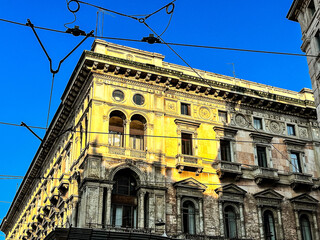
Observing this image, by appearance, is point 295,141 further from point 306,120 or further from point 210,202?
point 210,202

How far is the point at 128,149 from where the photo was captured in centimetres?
2581

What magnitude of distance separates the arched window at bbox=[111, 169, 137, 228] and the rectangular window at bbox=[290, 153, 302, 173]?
1142cm

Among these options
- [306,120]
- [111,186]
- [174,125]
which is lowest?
[111,186]

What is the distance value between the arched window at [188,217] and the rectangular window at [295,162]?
27.2 feet

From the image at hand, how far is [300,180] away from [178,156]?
8540 mm

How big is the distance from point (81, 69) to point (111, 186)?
25.6ft

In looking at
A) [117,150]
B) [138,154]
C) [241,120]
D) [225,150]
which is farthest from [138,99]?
[241,120]

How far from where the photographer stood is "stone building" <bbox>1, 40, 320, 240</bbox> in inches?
977

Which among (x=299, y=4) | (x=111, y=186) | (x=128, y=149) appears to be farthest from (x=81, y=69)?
(x=299, y=4)

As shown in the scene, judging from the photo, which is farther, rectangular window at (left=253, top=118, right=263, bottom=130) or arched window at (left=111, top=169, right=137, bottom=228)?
rectangular window at (left=253, top=118, right=263, bottom=130)

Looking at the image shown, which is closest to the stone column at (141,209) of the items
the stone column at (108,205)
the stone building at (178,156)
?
the stone building at (178,156)

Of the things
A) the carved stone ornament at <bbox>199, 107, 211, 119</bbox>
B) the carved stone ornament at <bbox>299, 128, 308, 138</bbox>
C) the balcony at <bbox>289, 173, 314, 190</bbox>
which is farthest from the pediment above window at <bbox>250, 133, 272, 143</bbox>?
the carved stone ornament at <bbox>199, 107, 211, 119</bbox>

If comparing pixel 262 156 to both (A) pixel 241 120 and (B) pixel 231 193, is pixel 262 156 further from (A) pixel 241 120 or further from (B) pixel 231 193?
(B) pixel 231 193

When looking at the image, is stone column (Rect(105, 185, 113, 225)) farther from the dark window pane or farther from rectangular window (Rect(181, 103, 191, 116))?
the dark window pane
